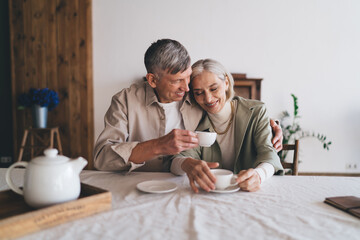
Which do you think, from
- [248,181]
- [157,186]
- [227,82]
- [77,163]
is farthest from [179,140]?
[227,82]

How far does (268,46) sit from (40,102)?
3241mm

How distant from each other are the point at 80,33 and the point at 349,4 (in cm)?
391

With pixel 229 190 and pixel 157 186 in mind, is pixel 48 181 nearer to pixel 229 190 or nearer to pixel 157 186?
pixel 157 186

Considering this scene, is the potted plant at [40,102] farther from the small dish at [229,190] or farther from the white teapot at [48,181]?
the small dish at [229,190]

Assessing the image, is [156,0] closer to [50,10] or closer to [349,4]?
[50,10]

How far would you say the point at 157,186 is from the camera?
1.10 metres

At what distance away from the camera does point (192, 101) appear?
164cm

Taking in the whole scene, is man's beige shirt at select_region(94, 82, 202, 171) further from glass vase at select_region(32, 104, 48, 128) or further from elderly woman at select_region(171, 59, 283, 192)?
glass vase at select_region(32, 104, 48, 128)

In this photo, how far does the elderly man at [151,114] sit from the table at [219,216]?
186mm

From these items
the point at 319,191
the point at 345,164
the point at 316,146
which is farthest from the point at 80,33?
the point at 345,164

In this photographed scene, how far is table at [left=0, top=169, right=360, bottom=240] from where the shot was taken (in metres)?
0.70

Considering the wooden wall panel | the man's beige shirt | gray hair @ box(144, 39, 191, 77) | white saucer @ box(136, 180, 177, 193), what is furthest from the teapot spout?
the wooden wall panel

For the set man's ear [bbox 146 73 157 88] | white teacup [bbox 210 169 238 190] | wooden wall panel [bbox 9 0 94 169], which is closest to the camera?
A: white teacup [bbox 210 169 238 190]

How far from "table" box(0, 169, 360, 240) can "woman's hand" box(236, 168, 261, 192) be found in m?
0.02
